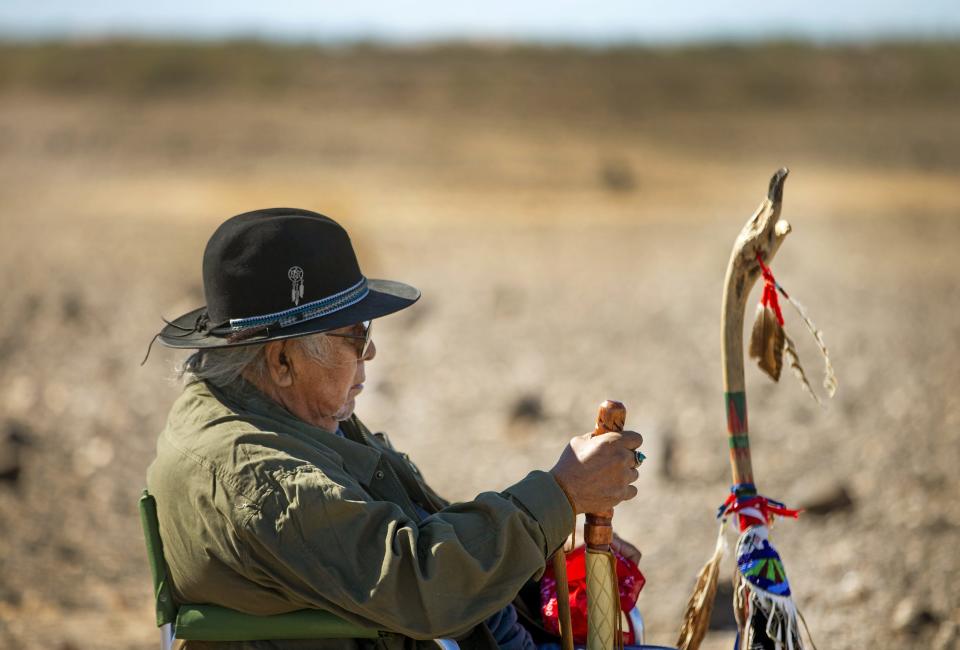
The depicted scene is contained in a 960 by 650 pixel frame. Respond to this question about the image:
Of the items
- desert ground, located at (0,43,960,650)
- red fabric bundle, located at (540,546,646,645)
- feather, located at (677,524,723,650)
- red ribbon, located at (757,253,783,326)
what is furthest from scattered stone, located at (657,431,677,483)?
red ribbon, located at (757,253,783,326)

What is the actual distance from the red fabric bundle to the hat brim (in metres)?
0.75

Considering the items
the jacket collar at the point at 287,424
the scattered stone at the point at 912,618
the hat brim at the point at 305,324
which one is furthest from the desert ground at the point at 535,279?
the jacket collar at the point at 287,424

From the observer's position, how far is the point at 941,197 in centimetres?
1656

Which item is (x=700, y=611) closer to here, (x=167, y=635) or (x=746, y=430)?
(x=746, y=430)

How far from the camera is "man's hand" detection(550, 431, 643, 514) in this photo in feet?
7.61

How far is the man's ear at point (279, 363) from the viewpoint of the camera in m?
2.49

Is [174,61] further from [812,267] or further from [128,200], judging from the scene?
[812,267]

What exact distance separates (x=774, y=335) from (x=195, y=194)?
57.4ft

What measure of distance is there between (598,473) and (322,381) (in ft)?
2.06

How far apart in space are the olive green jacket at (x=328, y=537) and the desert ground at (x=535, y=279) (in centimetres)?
60

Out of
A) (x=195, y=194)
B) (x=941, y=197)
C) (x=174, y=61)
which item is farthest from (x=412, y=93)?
(x=941, y=197)

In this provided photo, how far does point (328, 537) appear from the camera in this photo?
7.25 feet

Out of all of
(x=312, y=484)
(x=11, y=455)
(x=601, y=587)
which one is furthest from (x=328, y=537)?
(x=11, y=455)

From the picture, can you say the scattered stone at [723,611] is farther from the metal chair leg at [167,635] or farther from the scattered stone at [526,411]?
the scattered stone at [526,411]
